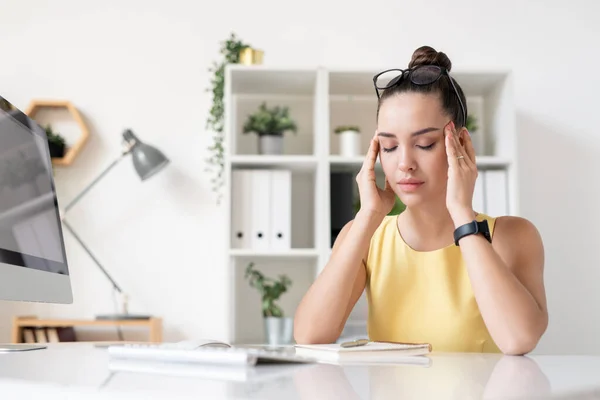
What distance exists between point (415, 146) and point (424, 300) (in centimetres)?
32

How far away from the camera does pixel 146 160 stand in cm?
297

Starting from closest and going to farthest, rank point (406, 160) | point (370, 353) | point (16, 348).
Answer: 1. point (370, 353)
2. point (16, 348)
3. point (406, 160)

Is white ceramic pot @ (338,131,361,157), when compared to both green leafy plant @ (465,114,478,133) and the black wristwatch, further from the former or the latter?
the black wristwatch

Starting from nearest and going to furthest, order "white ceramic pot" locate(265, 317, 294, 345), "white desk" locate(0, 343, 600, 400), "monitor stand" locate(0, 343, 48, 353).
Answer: "white desk" locate(0, 343, 600, 400), "monitor stand" locate(0, 343, 48, 353), "white ceramic pot" locate(265, 317, 294, 345)

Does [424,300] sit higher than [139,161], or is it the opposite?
[139,161]

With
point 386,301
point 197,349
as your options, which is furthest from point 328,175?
point 197,349

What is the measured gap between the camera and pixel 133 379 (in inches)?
27.4

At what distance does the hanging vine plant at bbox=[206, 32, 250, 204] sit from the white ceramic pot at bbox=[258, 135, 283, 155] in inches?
8.7

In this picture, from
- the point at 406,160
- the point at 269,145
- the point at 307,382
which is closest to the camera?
the point at 307,382

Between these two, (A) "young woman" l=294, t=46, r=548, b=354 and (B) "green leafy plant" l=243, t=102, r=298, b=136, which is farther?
(B) "green leafy plant" l=243, t=102, r=298, b=136

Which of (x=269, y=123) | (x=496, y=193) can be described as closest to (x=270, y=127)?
(x=269, y=123)

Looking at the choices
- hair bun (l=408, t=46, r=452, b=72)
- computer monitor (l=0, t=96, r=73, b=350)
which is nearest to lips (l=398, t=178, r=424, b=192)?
hair bun (l=408, t=46, r=452, b=72)

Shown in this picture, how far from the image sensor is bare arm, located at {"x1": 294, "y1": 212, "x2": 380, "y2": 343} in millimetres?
1475

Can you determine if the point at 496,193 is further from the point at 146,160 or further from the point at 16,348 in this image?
the point at 16,348
